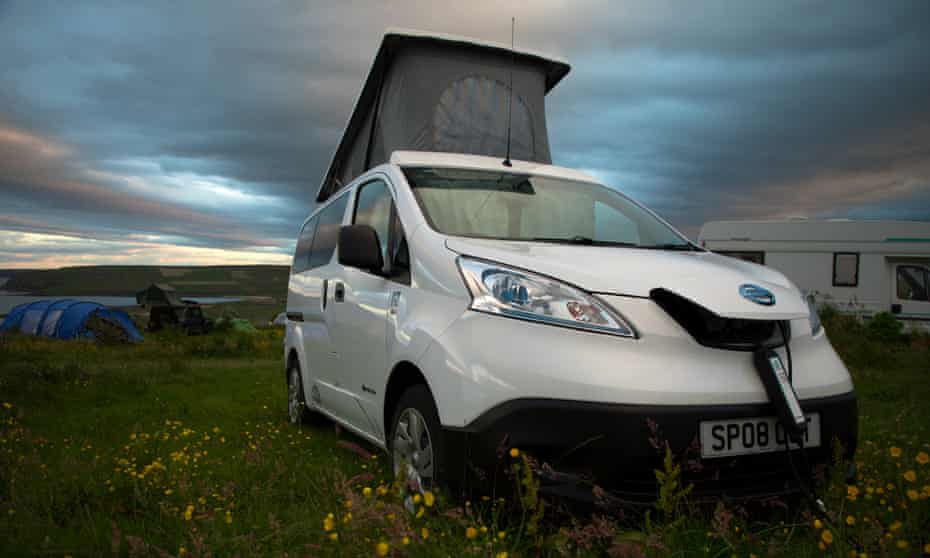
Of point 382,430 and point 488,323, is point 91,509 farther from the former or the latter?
point 488,323

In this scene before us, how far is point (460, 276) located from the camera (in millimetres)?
2822

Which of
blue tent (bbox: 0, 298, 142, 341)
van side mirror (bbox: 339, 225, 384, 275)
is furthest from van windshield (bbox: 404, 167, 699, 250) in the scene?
blue tent (bbox: 0, 298, 142, 341)

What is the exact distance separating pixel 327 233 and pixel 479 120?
6.94ft

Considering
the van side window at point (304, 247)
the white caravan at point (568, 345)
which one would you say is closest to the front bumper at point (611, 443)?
the white caravan at point (568, 345)

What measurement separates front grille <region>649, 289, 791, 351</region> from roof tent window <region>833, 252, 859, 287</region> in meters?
15.8

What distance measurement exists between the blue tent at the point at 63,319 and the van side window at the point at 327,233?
19.6m

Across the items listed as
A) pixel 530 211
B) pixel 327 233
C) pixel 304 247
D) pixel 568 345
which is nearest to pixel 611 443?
pixel 568 345

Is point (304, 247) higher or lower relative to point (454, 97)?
lower

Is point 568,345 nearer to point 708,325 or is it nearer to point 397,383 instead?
point 708,325

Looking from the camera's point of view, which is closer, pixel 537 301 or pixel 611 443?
pixel 611 443

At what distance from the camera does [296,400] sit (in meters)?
5.82

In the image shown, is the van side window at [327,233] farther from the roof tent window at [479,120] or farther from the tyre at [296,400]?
the roof tent window at [479,120]

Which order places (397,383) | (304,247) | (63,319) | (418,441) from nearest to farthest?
(418,441) → (397,383) → (304,247) → (63,319)

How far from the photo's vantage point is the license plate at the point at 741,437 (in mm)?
2451
